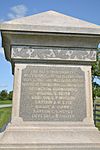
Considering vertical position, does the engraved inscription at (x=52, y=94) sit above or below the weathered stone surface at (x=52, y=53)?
below

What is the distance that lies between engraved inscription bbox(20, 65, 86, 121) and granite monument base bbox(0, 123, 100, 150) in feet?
0.76

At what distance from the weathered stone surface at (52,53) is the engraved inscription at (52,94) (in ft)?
0.67

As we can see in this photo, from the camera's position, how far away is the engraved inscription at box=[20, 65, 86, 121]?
4.64 metres

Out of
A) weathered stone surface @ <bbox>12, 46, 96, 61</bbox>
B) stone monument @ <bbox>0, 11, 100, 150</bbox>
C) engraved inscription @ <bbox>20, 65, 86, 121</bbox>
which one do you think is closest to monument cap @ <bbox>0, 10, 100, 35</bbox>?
stone monument @ <bbox>0, 11, 100, 150</bbox>

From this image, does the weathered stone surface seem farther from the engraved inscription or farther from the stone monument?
the engraved inscription

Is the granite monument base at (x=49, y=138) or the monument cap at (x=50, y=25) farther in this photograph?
the monument cap at (x=50, y=25)

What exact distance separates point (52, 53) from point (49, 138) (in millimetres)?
1647

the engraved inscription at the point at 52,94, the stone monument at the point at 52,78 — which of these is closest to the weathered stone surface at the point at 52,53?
the stone monument at the point at 52,78

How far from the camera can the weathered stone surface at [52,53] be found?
4.78 m

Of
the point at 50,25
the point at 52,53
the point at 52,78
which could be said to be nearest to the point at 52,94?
the point at 52,78

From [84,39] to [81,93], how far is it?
1.09 meters

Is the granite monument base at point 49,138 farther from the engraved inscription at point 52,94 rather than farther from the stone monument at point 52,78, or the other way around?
the engraved inscription at point 52,94

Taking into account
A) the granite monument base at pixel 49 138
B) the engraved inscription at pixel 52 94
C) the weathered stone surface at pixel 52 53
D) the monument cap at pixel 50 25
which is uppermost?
the monument cap at pixel 50 25

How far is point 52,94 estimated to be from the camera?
472 cm
